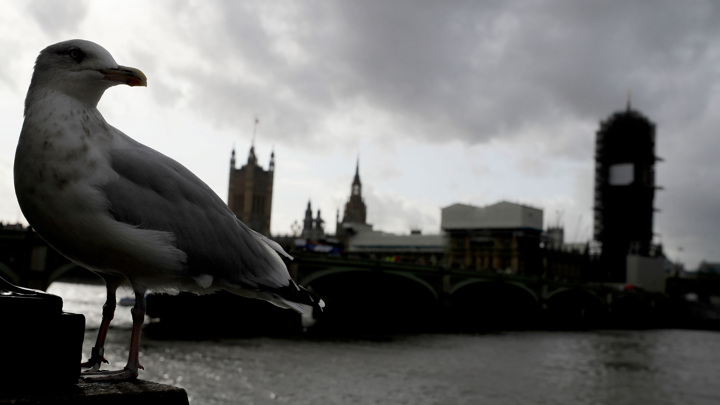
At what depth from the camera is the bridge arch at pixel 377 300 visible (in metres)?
47.0

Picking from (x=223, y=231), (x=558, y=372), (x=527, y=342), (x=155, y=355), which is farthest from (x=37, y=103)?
(x=527, y=342)

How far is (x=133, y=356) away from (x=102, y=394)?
6.7 inches

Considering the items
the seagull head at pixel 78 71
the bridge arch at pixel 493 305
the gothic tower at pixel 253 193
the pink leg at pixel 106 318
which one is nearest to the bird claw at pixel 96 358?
the pink leg at pixel 106 318

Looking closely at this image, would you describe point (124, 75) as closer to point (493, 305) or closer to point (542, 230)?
point (493, 305)

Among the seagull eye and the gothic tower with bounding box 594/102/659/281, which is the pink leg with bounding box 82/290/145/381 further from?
the gothic tower with bounding box 594/102/659/281

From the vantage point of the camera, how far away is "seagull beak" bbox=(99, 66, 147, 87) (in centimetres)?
216

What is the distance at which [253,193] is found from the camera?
136 m

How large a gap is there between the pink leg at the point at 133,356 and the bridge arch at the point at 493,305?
50.2 metres

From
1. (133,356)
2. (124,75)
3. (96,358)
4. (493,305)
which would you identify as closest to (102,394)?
(133,356)

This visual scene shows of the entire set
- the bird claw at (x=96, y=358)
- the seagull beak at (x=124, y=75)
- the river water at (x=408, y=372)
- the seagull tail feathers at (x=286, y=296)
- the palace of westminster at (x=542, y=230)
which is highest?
the palace of westminster at (x=542, y=230)

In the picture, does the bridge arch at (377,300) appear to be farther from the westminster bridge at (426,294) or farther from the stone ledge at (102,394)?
the stone ledge at (102,394)

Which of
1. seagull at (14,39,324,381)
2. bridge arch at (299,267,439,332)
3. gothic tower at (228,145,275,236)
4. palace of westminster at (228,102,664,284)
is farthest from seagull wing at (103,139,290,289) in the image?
gothic tower at (228,145,275,236)

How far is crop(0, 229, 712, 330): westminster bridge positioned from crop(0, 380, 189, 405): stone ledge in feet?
95.2

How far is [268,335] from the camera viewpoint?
33.4 meters
